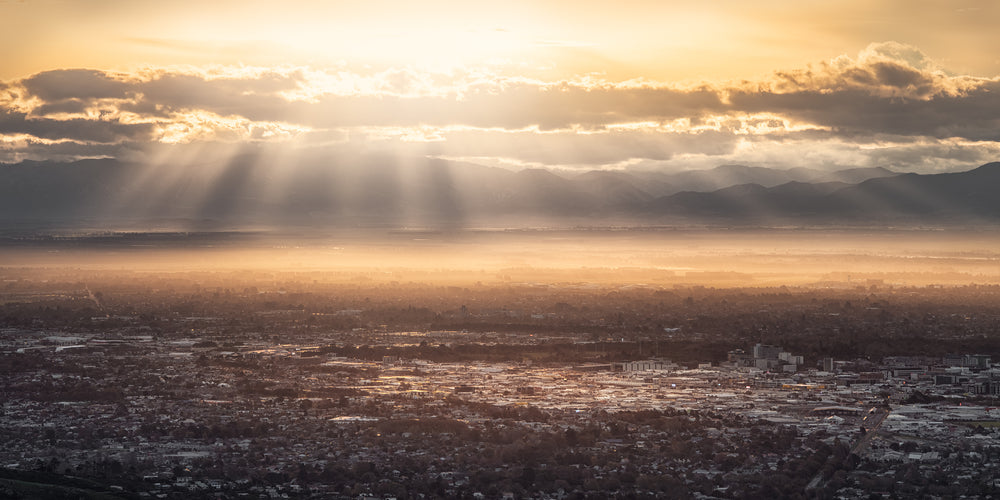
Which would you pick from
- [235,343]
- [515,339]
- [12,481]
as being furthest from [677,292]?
[12,481]

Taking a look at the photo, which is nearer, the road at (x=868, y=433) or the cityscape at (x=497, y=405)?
the cityscape at (x=497, y=405)

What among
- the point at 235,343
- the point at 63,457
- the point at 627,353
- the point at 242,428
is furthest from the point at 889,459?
the point at 235,343

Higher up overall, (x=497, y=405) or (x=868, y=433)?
(x=497, y=405)

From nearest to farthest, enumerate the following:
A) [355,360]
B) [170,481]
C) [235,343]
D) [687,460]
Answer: [170,481]
[687,460]
[355,360]
[235,343]

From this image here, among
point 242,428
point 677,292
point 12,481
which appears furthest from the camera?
point 677,292

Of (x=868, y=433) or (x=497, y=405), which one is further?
(x=497, y=405)

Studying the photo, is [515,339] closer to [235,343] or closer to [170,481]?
[235,343]

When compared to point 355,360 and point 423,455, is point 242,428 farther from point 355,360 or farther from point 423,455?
point 355,360

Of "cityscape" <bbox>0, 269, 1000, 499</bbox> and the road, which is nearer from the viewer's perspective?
"cityscape" <bbox>0, 269, 1000, 499</bbox>

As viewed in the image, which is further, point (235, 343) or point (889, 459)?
point (235, 343)
